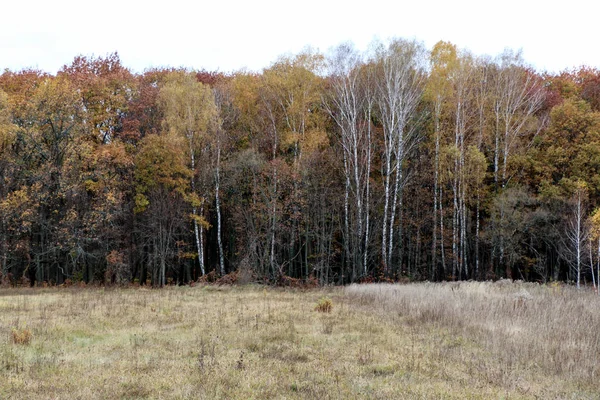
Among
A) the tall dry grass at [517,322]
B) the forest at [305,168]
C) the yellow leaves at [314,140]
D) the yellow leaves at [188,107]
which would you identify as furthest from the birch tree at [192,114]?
the tall dry grass at [517,322]

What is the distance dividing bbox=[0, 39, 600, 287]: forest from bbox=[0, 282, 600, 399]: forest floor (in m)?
13.7

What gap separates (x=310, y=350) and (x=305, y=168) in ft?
71.4

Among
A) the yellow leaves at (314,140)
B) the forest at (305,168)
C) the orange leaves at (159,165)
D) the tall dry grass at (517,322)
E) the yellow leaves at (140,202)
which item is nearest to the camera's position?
the tall dry grass at (517,322)

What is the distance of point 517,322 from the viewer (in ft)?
37.1

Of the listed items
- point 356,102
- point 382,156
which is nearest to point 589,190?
point 382,156

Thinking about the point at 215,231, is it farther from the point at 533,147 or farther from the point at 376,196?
the point at 533,147

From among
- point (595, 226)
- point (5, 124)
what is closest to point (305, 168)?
point (595, 226)

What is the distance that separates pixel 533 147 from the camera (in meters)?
32.6

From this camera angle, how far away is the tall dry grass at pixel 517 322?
816 centimetres

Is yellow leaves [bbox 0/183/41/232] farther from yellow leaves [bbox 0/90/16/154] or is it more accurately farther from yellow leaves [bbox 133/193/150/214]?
yellow leaves [bbox 133/193/150/214]

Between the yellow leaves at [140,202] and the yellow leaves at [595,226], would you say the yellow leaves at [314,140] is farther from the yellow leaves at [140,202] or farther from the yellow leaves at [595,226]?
the yellow leaves at [595,226]

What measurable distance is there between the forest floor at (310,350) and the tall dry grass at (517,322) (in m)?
0.04

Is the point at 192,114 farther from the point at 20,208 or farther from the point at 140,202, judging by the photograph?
the point at 20,208

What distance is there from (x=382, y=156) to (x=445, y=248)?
8.62 m
